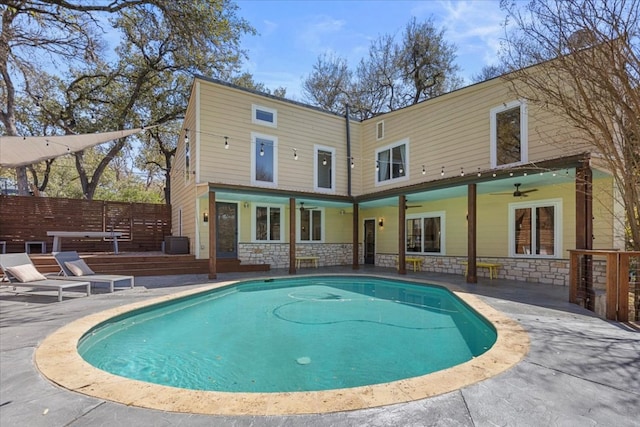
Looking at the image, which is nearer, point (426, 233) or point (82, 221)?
point (426, 233)

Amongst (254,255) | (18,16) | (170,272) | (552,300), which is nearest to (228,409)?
(552,300)

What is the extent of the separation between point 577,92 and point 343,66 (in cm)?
1561

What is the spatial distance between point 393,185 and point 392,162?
0.93 m

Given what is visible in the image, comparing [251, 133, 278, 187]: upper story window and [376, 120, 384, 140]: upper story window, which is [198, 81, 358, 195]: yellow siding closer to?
[251, 133, 278, 187]: upper story window

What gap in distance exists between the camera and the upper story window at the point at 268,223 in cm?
1207

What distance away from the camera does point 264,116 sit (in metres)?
11.9

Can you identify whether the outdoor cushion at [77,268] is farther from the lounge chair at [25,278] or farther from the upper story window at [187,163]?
the upper story window at [187,163]

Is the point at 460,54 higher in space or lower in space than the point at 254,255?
higher

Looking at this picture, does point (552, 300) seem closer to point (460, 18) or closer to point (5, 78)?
point (460, 18)

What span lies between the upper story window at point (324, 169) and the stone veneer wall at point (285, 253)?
7.77 feet

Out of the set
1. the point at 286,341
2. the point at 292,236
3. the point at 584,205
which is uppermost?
the point at 584,205

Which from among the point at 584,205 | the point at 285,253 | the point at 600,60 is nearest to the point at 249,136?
the point at 285,253

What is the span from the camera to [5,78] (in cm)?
1269

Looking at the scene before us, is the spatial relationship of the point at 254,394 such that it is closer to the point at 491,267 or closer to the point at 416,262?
the point at 491,267
